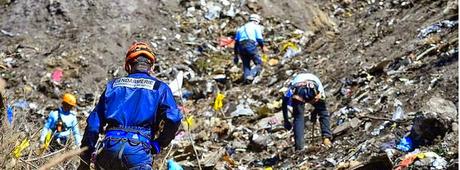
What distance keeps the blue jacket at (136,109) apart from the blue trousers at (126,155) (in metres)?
0.10

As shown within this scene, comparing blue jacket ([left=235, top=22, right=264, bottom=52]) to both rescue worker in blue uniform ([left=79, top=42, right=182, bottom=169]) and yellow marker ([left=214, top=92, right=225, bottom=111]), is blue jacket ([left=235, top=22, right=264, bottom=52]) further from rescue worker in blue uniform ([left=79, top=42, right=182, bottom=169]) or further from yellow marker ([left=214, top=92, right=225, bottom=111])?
rescue worker in blue uniform ([left=79, top=42, right=182, bottom=169])

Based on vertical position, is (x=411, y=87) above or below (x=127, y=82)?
below

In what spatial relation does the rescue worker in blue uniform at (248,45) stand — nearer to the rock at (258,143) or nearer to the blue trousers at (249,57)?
the blue trousers at (249,57)

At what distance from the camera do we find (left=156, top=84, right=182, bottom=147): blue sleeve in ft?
15.4

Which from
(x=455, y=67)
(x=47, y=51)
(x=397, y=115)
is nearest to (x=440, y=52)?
(x=455, y=67)

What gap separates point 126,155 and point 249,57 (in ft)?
24.7

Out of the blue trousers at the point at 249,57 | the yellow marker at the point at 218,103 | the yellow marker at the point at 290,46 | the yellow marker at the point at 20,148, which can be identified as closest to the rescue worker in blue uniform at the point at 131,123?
the yellow marker at the point at 20,148

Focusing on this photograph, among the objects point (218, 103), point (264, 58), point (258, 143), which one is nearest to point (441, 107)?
point (258, 143)

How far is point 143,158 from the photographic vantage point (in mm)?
4625

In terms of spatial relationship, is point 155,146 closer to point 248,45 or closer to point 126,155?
point 126,155

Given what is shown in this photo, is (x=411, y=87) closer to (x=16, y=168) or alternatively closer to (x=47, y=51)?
(x=16, y=168)

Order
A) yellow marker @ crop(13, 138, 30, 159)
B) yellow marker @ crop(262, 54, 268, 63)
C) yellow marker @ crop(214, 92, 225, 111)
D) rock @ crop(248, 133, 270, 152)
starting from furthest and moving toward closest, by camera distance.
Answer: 1. yellow marker @ crop(262, 54, 268, 63)
2. yellow marker @ crop(214, 92, 225, 111)
3. rock @ crop(248, 133, 270, 152)
4. yellow marker @ crop(13, 138, 30, 159)

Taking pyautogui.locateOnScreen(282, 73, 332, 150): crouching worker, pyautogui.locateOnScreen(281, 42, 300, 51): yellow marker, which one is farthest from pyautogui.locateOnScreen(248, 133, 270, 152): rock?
pyautogui.locateOnScreen(281, 42, 300, 51): yellow marker

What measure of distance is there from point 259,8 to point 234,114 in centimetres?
530
